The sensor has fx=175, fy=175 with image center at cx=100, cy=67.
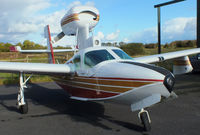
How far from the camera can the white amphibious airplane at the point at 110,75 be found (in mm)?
3883

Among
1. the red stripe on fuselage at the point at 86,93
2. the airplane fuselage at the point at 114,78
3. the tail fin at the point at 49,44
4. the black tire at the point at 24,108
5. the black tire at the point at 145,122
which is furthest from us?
the tail fin at the point at 49,44

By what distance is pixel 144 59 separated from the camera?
8.13 m

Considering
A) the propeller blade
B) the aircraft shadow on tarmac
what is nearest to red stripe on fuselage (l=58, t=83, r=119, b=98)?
the aircraft shadow on tarmac

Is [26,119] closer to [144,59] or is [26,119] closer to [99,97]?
[99,97]

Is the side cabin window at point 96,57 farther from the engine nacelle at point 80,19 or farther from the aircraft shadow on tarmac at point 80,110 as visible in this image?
the engine nacelle at point 80,19

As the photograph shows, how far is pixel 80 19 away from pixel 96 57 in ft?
11.8

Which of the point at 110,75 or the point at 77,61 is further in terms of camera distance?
the point at 77,61

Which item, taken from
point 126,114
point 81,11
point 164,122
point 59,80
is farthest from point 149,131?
point 81,11

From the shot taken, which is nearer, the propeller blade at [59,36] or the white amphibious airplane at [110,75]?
the white amphibious airplane at [110,75]

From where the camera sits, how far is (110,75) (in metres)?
4.48

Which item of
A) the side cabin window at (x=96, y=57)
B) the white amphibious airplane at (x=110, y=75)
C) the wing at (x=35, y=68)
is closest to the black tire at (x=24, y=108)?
the white amphibious airplane at (x=110, y=75)

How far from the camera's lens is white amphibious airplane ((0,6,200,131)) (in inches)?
153

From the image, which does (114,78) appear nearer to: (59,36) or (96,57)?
(96,57)

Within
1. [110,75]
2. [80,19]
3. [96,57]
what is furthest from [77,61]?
[80,19]
